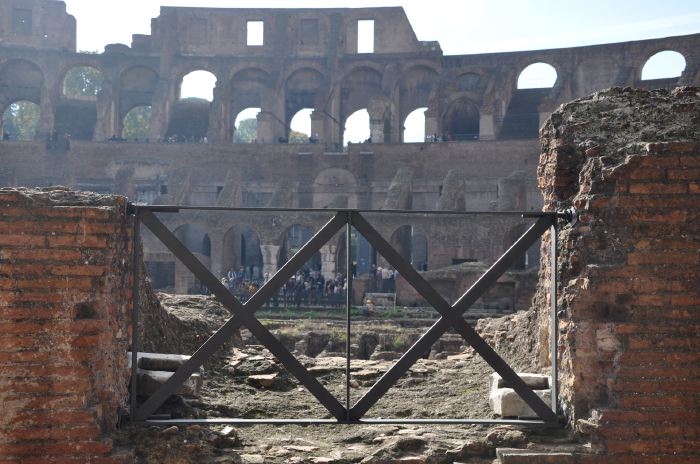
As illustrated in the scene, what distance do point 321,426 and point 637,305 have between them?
79.5 inches

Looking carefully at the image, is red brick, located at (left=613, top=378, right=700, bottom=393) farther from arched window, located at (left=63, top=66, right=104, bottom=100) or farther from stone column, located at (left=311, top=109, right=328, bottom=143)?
arched window, located at (left=63, top=66, right=104, bottom=100)

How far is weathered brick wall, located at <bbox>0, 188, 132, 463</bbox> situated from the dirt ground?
0.29 m

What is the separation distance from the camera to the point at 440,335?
4.57 metres

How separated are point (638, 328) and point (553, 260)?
2.26ft

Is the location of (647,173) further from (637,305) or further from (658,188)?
(637,305)

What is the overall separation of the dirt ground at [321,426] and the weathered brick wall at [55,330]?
0.95 ft

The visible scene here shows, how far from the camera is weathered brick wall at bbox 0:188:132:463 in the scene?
3.97 metres

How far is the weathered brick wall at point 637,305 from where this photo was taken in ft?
13.7

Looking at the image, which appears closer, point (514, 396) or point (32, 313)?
point (32, 313)

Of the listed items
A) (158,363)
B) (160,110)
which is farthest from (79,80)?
(158,363)

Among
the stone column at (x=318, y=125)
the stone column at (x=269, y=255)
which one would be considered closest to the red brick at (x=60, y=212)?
the stone column at (x=269, y=255)

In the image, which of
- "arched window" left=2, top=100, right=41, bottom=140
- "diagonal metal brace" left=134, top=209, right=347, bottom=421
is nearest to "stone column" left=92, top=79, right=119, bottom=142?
"arched window" left=2, top=100, right=41, bottom=140

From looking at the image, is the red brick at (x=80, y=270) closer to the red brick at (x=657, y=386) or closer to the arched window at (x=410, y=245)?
the red brick at (x=657, y=386)

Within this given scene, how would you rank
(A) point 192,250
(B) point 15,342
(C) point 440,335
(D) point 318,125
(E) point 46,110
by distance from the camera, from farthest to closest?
1. (E) point 46,110
2. (D) point 318,125
3. (A) point 192,250
4. (C) point 440,335
5. (B) point 15,342
